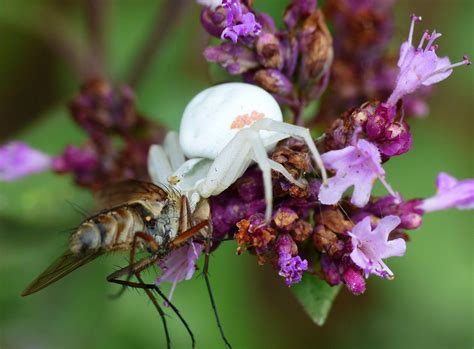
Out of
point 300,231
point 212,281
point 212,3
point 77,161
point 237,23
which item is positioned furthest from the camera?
point 212,281

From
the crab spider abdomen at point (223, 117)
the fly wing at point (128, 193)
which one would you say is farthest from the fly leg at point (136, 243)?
the crab spider abdomen at point (223, 117)

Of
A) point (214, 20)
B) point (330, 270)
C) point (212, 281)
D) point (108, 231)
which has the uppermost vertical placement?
point (214, 20)

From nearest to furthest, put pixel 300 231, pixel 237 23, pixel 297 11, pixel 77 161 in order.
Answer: pixel 300 231 → pixel 237 23 → pixel 297 11 → pixel 77 161

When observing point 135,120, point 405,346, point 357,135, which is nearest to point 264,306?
point 405,346

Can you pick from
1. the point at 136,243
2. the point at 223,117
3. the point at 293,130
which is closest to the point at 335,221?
the point at 293,130

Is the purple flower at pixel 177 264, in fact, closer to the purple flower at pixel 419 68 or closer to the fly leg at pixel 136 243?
the fly leg at pixel 136 243

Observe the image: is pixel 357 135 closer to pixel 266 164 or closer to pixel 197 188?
pixel 266 164

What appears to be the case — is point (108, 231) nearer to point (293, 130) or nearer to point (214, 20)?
point (293, 130)

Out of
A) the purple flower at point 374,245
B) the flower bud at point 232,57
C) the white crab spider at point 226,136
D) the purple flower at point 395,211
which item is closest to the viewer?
the purple flower at point 374,245

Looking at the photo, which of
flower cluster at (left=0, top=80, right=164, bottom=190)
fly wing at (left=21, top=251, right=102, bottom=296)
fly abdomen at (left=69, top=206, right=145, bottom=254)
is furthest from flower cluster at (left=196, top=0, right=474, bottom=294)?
flower cluster at (left=0, top=80, right=164, bottom=190)
